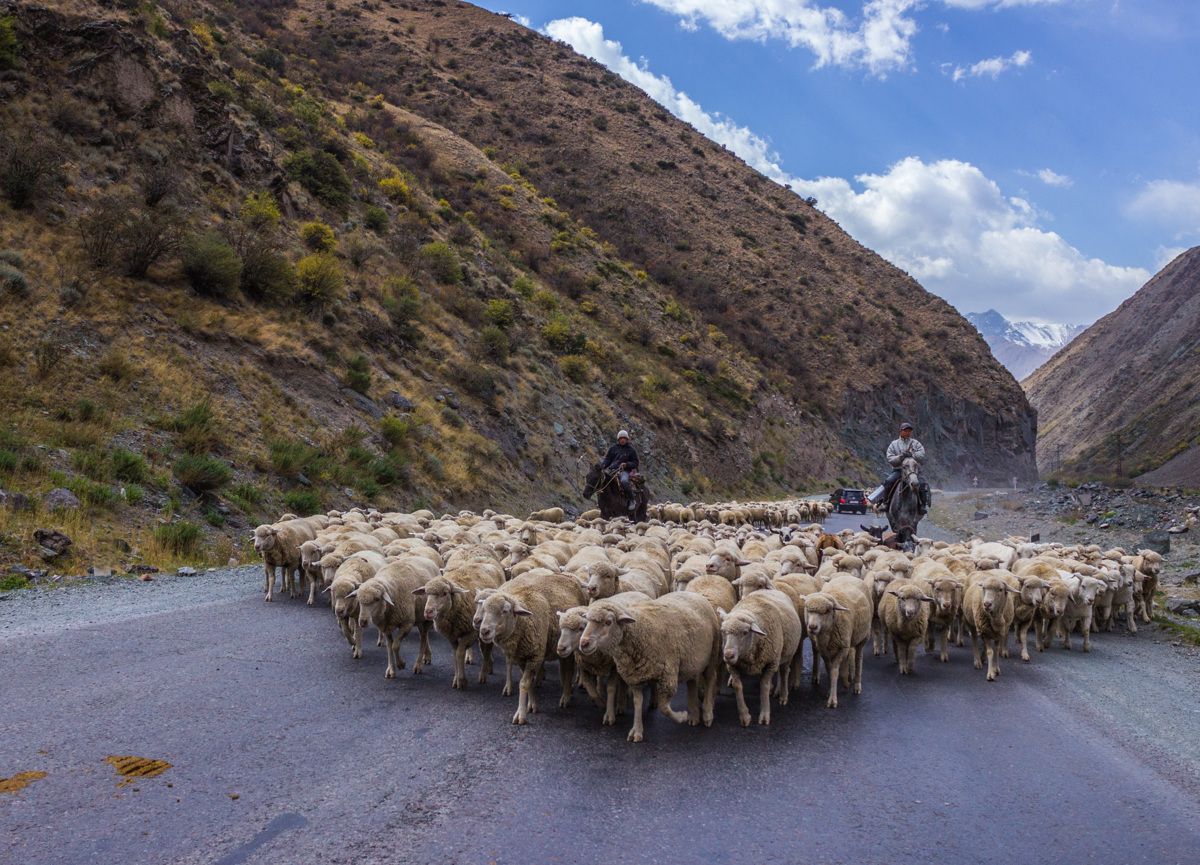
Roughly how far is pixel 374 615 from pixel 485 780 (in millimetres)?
3128

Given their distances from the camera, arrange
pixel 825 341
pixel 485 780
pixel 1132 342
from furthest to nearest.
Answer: pixel 1132 342
pixel 825 341
pixel 485 780

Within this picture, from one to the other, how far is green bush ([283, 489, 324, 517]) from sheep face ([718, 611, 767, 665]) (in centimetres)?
1277

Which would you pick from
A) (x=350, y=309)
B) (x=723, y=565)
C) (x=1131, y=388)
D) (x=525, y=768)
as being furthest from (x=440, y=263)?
(x=1131, y=388)

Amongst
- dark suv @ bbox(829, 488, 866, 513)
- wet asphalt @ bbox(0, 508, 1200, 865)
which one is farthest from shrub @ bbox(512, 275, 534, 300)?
wet asphalt @ bbox(0, 508, 1200, 865)

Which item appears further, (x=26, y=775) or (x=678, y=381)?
(x=678, y=381)

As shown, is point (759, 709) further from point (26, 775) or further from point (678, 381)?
point (678, 381)

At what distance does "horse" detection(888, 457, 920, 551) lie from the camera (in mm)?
15320

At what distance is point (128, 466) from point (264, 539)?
5391 millimetres

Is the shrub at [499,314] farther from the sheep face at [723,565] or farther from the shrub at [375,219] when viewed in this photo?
the sheep face at [723,565]

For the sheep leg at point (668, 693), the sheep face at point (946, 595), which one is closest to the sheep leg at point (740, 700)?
the sheep leg at point (668, 693)

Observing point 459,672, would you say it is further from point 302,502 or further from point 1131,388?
point 1131,388

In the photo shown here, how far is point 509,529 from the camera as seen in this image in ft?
49.1

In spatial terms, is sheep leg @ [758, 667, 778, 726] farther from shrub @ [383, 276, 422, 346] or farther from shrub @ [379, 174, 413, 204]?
shrub @ [379, 174, 413, 204]

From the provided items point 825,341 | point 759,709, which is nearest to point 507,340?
point 759,709
